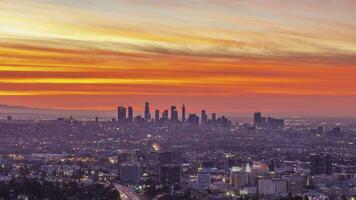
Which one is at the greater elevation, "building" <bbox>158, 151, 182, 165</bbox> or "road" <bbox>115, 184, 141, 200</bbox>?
"building" <bbox>158, 151, 182, 165</bbox>

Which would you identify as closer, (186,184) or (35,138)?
(186,184)

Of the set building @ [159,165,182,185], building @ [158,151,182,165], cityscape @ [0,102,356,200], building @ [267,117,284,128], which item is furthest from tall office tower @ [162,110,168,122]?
building @ [159,165,182,185]

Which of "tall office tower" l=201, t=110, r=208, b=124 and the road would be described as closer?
the road

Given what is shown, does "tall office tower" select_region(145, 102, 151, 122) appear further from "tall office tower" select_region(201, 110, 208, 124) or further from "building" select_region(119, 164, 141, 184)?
"building" select_region(119, 164, 141, 184)

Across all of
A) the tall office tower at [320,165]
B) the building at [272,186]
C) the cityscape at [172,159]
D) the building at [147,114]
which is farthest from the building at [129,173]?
the building at [147,114]

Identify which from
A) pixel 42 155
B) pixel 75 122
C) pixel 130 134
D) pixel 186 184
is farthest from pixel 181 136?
pixel 186 184

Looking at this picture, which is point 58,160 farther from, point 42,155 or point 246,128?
point 246,128
